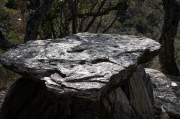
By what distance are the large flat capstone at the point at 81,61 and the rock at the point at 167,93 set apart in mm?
1255

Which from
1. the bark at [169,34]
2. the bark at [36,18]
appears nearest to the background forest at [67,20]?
the bark at [36,18]

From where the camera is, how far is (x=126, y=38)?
4.43 metres

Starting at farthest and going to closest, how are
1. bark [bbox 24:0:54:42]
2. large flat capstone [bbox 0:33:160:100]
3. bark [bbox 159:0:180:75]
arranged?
bark [bbox 159:0:180:75], bark [bbox 24:0:54:42], large flat capstone [bbox 0:33:160:100]

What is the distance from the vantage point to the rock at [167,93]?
5.02 m

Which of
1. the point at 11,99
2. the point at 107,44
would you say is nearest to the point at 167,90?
the point at 107,44

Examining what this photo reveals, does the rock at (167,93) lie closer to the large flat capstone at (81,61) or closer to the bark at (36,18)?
the large flat capstone at (81,61)

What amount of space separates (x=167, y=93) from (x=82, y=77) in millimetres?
2974

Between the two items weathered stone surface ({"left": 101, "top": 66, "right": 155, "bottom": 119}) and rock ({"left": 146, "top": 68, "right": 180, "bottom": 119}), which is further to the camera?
rock ({"left": 146, "top": 68, "right": 180, "bottom": 119})

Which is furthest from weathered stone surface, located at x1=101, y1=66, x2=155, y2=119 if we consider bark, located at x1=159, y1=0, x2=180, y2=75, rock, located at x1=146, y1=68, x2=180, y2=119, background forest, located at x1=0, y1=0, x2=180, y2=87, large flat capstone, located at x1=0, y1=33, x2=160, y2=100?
bark, located at x1=159, y1=0, x2=180, y2=75

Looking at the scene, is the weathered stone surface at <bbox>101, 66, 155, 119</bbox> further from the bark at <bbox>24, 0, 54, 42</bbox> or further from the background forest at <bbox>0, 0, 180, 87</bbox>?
the background forest at <bbox>0, 0, 180, 87</bbox>

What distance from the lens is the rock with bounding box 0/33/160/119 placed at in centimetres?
297

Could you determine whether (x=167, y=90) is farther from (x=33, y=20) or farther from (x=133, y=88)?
(x=33, y=20)

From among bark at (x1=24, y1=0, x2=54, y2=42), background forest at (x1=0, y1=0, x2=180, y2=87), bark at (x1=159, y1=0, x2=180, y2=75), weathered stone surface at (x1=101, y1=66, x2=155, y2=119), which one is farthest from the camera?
background forest at (x1=0, y1=0, x2=180, y2=87)

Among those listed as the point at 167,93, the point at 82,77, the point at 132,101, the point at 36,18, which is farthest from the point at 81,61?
the point at 167,93
